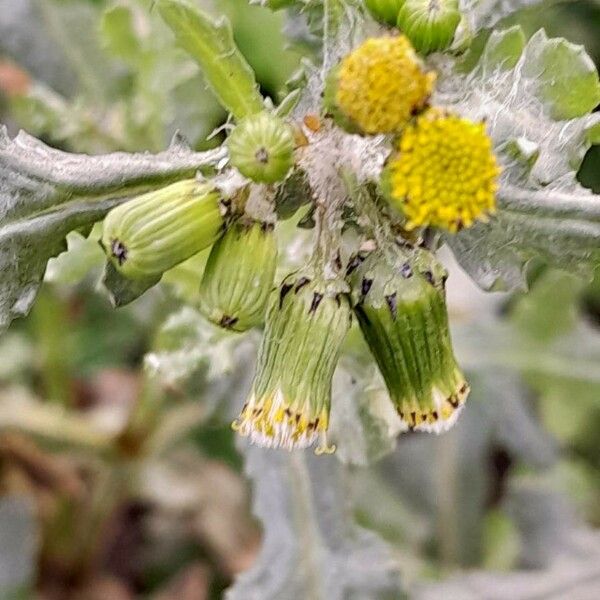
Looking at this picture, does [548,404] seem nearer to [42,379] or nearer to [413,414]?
[42,379]

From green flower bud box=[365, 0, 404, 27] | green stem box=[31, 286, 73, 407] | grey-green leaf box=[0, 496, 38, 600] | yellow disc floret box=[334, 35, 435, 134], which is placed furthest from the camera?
green stem box=[31, 286, 73, 407]

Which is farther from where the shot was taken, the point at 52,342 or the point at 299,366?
the point at 52,342

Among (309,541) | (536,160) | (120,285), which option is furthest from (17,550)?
(536,160)

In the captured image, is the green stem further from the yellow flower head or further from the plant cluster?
the yellow flower head

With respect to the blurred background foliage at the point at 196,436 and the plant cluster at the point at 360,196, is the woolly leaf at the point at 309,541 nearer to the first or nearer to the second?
the blurred background foliage at the point at 196,436

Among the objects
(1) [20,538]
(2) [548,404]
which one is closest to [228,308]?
(1) [20,538]

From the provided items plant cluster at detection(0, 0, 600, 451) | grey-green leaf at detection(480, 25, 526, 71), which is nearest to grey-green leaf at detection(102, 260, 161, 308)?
plant cluster at detection(0, 0, 600, 451)

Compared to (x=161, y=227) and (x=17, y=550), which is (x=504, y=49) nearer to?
(x=161, y=227)
